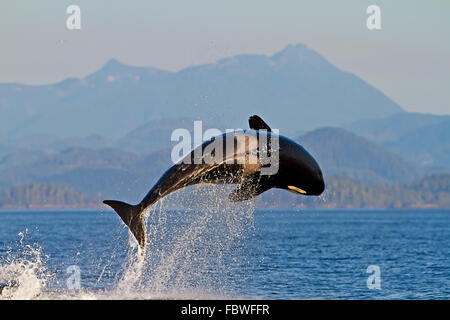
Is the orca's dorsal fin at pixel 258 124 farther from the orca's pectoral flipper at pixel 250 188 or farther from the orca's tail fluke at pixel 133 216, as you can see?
the orca's tail fluke at pixel 133 216

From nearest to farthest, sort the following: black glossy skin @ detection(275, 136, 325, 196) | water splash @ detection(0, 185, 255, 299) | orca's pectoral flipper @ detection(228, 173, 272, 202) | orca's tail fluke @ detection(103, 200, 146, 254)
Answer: orca's tail fluke @ detection(103, 200, 146, 254), black glossy skin @ detection(275, 136, 325, 196), orca's pectoral flipper @ detection(228, 173, 272, 202), water splash @ detection(0, 185, 255, 299)

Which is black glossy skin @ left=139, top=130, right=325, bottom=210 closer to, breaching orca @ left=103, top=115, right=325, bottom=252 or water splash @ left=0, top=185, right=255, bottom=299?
breaching orca @ left=103, top=115, right=325, bottom=252

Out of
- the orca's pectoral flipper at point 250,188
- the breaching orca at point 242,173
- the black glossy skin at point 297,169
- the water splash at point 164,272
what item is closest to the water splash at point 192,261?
the water splash at point 164,272

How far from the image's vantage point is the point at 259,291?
31500mm

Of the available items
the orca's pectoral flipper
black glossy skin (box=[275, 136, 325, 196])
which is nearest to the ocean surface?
the orca's pectoral flipper

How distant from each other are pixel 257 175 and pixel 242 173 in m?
0.45

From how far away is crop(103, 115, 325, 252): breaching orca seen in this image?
64.7ft

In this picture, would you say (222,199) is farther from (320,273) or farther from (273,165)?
(320,273)

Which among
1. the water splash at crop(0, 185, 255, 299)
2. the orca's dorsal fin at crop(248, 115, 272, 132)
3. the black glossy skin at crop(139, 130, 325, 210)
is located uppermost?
the orca's dorsal fin at crop(248, 115, 272, 132)

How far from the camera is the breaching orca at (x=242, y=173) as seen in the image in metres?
19.7

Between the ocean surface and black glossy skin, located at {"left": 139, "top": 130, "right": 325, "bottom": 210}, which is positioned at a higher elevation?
black glossy skin, located at {"left": 139, "top": 130, "right": 325, "bottom": 210}
